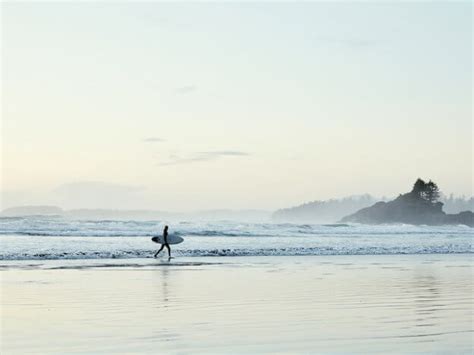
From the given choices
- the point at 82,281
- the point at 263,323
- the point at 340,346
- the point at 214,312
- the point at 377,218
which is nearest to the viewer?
the point at 340,346

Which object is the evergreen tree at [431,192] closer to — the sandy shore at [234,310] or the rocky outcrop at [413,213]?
the rocky outcrop at [413,213]

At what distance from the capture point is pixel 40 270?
74.7 ft

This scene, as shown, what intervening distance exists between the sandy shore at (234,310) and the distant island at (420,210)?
4004 inches

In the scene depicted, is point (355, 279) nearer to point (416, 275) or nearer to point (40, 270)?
point (416, 275)

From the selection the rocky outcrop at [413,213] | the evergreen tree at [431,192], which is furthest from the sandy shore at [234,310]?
the evergreen tree at [431,192]

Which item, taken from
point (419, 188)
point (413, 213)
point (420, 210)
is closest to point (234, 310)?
point (420, 210)

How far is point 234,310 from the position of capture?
507 inches

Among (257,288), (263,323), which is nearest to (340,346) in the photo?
(263,323)

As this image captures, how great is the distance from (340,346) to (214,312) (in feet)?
12.7

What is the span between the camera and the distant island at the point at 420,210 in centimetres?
12125

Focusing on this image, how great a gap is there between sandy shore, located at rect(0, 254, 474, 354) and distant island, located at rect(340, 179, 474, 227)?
101704mm

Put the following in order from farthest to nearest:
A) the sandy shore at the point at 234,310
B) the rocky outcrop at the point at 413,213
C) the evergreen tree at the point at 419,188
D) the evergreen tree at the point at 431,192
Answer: the evergreen tree at the point at 419,188
the evergreen tree at the point at 431,192
the rocky outcrop at the point at 413,213
the sandy shore at the point at 234,310

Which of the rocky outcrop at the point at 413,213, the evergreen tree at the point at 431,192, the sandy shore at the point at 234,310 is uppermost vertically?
the evergreen tree at the point at 431,192

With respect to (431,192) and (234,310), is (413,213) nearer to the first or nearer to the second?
(431,192)
